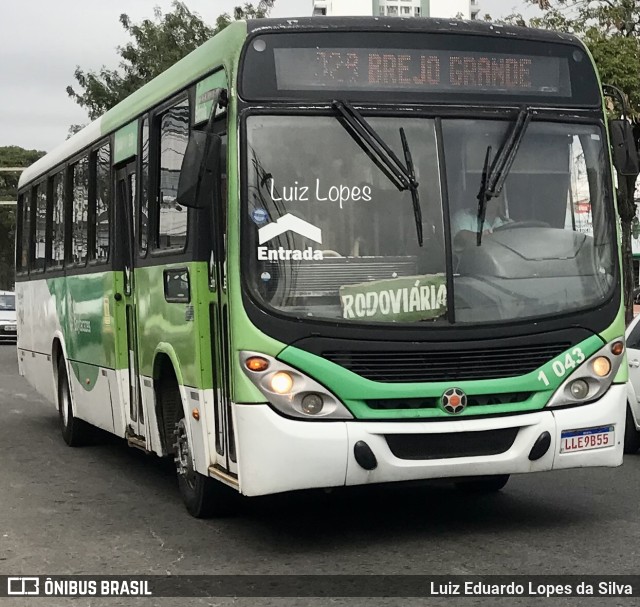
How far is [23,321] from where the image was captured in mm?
16188

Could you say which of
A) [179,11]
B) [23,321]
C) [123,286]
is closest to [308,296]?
[123,286]

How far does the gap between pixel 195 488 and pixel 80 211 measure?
4.47 m

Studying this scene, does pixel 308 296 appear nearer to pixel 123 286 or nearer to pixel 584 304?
pixel 584 304

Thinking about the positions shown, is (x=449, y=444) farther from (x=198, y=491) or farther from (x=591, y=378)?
(x=198, y=491)

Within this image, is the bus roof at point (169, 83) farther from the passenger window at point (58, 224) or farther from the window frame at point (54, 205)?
the passenger window at point (58, 224)

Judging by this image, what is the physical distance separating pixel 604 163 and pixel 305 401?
2.40 meters

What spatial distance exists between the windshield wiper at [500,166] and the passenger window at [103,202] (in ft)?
14.3

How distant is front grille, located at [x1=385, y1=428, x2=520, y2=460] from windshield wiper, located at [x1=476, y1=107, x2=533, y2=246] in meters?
1.09

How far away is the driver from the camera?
7.50m

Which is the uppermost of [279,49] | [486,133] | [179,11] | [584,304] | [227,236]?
[179,11]

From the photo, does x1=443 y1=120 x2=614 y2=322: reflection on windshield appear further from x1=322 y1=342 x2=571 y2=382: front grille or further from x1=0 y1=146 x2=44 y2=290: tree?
x1=0 y1=146 x2=44 y2=290: tree

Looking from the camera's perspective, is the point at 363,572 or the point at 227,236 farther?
the point at 227,236

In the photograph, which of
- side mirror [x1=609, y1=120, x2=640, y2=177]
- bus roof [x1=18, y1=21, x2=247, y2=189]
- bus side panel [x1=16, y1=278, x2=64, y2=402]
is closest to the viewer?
bus roof [x1=18, y1=21, x2=247, y2=189]

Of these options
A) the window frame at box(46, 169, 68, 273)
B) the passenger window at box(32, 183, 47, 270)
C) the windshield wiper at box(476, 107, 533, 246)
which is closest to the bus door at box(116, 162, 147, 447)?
the window frame at box(46, 169, 68, 273)
